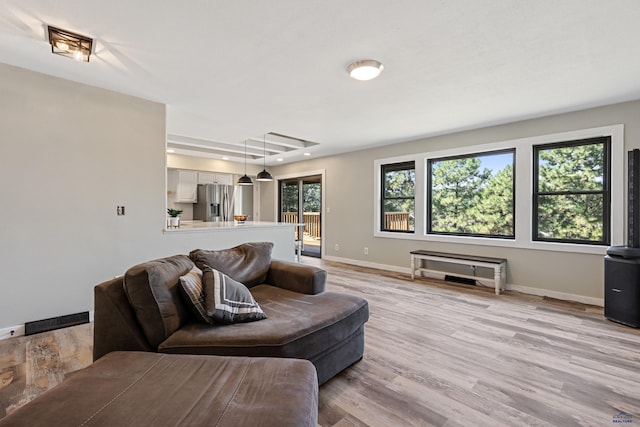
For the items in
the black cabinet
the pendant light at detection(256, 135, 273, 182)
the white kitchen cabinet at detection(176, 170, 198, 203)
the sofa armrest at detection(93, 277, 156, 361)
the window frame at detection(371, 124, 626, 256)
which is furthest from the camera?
the white kitchen cabinet at detection(176, 170, 198, 203)

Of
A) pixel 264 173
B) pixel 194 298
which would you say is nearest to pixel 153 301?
pixel 194 298

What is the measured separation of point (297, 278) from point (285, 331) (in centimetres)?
86

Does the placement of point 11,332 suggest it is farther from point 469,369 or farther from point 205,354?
point 469,369

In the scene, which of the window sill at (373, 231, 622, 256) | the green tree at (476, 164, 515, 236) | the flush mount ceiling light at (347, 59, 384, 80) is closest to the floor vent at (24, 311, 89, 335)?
the flush mount ceiling light at (347, 59, 384, 80)

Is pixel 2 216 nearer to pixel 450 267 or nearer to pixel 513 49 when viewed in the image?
pixel 513 49

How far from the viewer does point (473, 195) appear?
4758 mm

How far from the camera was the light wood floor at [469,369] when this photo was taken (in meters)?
1.72

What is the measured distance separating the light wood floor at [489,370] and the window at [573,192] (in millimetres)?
946

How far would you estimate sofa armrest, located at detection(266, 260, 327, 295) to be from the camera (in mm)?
2492

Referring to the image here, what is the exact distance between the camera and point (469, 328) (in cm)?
294

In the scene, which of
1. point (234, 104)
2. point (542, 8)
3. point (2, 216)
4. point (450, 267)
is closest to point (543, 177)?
point (450, 267)

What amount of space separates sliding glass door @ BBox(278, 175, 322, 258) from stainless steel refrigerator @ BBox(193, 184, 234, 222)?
4.76 ft

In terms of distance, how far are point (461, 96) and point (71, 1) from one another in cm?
342

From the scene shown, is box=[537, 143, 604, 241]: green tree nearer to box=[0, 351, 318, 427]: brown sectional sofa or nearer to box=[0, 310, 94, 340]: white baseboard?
box=[0, 351, 318, 427]: brown sectional sofa
